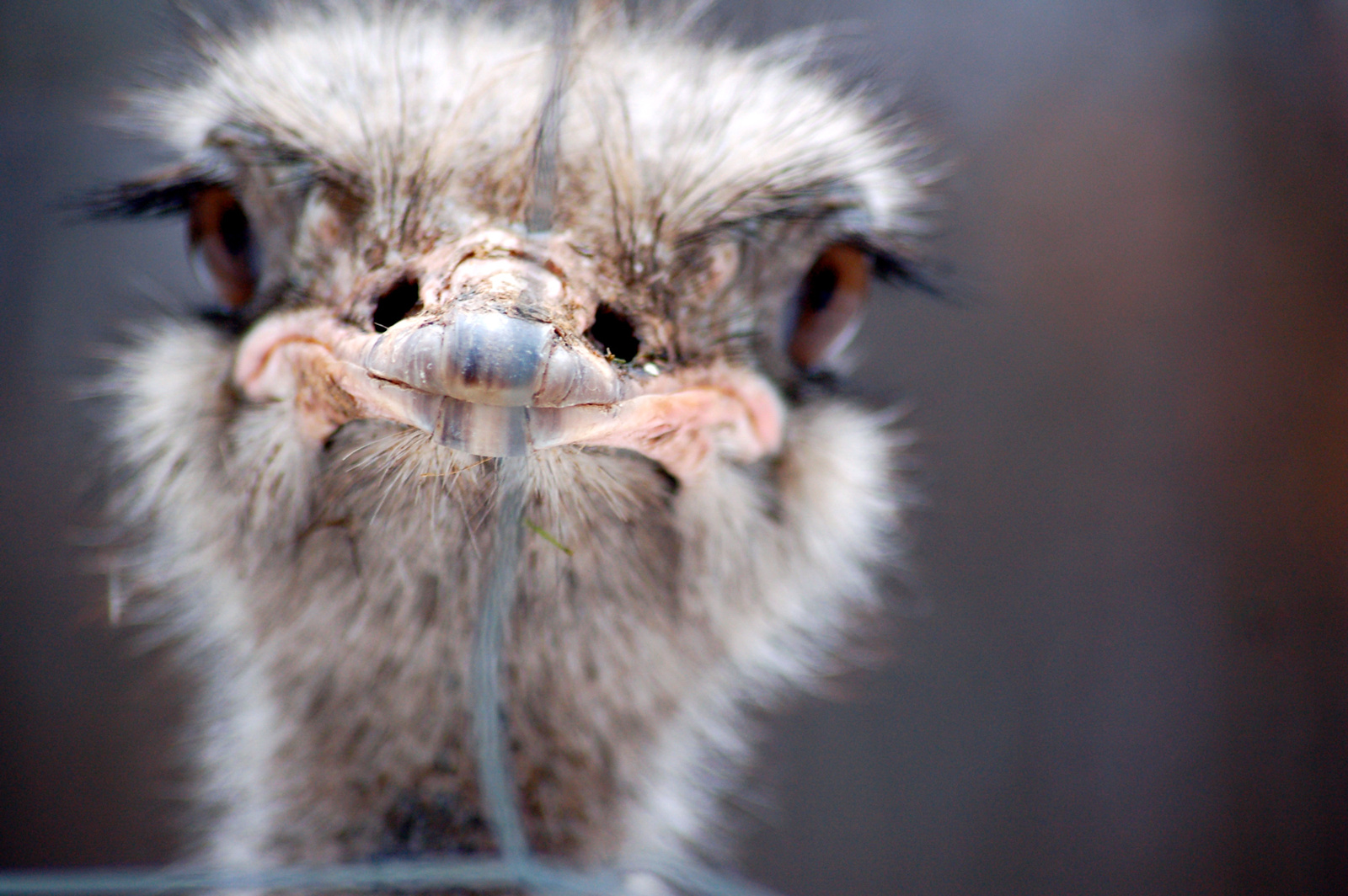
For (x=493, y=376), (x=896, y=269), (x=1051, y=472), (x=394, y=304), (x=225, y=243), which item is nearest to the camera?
(x=493, y=376)

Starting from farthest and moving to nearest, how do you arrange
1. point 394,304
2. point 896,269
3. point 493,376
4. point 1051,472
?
1. point 1051,472
2. point 896,269
3. point 394,304
4. point 493,376

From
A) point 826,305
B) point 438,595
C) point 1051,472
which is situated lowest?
point 438,595

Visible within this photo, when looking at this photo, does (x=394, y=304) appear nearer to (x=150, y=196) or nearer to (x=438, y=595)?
(x=438, y=595)

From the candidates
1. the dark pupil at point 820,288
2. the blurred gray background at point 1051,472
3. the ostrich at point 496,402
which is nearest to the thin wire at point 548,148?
the ostrich at point 496,402

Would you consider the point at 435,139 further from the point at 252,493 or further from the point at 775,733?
the point at 775,733

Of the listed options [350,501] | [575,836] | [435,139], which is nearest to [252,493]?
[350,501]

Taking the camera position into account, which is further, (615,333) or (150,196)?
(150,196)

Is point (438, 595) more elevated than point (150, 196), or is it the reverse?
point (150, 196)

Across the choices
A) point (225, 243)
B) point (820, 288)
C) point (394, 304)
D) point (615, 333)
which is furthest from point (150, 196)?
point (820, 288)
